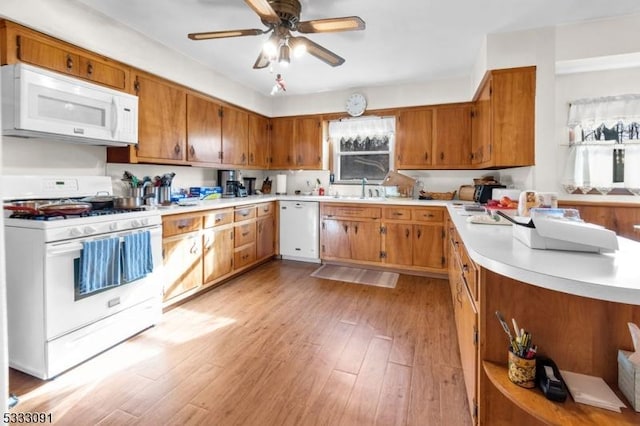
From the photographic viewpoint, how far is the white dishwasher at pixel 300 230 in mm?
4383

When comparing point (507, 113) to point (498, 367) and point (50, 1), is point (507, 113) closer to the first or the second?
point (498, 367)

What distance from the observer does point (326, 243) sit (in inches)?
171

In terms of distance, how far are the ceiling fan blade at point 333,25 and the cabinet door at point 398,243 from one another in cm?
240

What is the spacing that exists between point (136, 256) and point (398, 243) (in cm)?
281

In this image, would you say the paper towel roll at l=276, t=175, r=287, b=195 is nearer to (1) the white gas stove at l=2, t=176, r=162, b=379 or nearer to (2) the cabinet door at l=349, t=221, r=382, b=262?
(2) the cabinet door at l=349, t=221, r=382, b=262

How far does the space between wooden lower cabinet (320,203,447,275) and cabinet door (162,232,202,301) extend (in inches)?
68.7

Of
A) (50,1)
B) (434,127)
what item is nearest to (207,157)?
(50,1)

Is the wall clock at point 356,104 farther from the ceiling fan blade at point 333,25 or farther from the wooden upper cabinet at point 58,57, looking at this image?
the wooden upper cabinet at point 58,57

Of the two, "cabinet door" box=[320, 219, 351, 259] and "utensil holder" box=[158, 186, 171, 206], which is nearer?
"utensil holder" box=[158, 186, 171, 206]

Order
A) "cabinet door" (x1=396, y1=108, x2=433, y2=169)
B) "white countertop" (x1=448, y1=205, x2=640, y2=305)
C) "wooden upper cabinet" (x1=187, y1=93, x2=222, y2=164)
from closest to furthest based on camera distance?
"white countertop" (x1=448, y1=205, x2=640, y2=305) → "wooden upper cabinet" (x1=187, y1=93, x2=222, y2=164) → "cabinet door" (x1=396, y1=108, x2=433, y2=169)

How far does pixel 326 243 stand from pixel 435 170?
1.76 m

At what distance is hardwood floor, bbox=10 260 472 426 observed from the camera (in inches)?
64.1

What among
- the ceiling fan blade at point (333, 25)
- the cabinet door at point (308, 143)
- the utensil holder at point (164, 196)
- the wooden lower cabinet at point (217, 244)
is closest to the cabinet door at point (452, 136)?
the cabinet door at point (308, 143)

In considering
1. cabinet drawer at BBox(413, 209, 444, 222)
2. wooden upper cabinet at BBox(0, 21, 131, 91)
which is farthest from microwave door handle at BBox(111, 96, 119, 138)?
cabinet drawer at BBox(413, 209, 444, 222)
